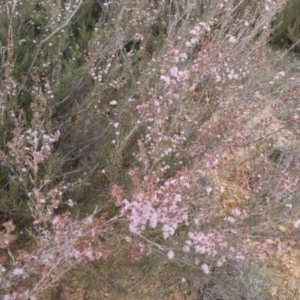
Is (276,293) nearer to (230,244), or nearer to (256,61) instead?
A: (230,244)

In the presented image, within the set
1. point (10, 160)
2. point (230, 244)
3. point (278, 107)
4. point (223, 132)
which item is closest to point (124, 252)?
point (230, 244)

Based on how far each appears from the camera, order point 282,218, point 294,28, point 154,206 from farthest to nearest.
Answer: point 294,28 → point 282,218 → point 154,206

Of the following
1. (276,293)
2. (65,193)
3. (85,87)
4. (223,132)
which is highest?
(223,132)

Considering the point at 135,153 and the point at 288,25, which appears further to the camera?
the point at 288,25

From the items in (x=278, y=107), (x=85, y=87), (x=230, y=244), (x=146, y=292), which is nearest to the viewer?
(x=230, y=244)

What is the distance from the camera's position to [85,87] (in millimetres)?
3303

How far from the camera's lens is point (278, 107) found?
141 inches

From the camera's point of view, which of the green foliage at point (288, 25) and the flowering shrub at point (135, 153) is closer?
the flowering shrub at point (135, 153)

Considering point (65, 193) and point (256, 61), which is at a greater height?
point (256, 61)

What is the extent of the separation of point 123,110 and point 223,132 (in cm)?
64

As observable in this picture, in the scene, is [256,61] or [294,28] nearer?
[256,61]

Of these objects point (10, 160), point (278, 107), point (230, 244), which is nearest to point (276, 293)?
point (230, 244)

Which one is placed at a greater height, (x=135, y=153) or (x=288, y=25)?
(x=288, y=25)

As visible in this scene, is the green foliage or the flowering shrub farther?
the green foliage
